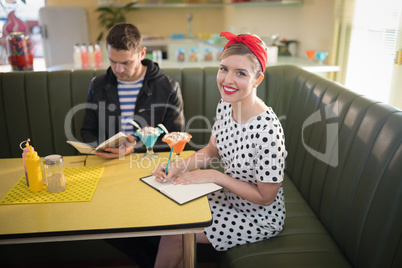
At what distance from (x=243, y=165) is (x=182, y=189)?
0.32m

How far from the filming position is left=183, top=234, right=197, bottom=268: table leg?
1.33 m

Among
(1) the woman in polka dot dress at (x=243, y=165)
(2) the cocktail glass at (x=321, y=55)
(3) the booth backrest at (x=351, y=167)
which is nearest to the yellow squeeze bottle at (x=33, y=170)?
(1) the woman in polka dot dress at (x=243, y=165)

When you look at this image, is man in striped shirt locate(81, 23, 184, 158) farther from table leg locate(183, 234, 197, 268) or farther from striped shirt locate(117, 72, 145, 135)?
table leg locate(183, 234, 197, 268)

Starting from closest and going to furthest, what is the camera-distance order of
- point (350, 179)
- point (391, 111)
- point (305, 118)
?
point (391, 111), point (350, 179), point (305, 118)

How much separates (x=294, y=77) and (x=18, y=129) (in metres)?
2.04

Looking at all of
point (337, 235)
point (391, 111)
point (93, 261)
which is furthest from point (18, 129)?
point (391, 111)

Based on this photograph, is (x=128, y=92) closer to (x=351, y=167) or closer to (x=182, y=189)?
(x=182, y=189)

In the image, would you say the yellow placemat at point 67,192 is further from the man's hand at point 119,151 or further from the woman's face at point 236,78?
the woman's face at point 236,78

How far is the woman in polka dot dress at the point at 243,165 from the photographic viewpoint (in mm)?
1476

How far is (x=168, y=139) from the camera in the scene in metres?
1.57

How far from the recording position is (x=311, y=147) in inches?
76.7

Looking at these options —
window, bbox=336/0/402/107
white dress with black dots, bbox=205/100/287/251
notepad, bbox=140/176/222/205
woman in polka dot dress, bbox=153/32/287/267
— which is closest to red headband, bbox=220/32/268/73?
woman in polka dot dress, bbox=153/32/287/267

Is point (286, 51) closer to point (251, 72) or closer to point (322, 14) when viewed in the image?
point (322, 14)

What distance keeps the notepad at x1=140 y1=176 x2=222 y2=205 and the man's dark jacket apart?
73 centimetres
